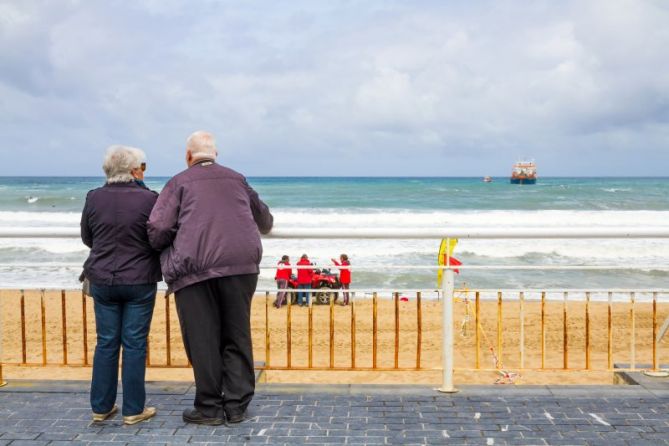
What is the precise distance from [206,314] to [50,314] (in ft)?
34.9

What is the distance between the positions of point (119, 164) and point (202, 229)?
0.60 meters

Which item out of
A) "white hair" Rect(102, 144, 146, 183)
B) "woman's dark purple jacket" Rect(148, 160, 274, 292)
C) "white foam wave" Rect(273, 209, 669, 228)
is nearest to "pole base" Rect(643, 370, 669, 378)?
"woman's dark purple jacket" Rect(148, 160, 274, 292)

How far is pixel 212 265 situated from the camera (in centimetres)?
350

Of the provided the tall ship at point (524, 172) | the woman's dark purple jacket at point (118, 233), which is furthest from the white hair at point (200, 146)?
the tall ship at point (524, 172)

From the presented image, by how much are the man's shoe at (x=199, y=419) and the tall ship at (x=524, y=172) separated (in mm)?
85115

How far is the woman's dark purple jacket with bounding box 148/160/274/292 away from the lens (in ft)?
11.5

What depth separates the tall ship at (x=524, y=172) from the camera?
85188 mm

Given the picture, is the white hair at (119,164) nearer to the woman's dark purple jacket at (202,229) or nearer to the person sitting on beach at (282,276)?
the woman's dark purple jacket at (202,229)

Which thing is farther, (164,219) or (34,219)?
(34,219)

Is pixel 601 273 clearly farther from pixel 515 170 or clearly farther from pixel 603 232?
pixel 515 170

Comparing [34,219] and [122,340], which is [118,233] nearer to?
[122,340]

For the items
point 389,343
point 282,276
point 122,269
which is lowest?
point 389,343

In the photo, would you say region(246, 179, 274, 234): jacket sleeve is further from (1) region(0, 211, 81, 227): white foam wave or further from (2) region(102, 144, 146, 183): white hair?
(1) region(0, 211, 81, 227): white foam wave

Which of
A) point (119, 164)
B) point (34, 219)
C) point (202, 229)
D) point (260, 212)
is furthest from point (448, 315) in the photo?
point (34, 219)
